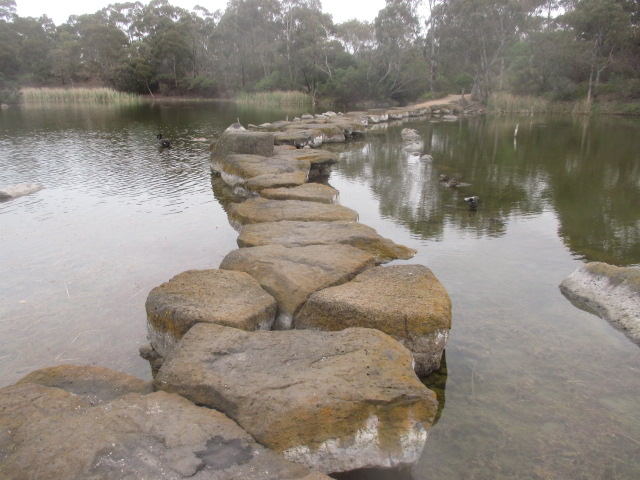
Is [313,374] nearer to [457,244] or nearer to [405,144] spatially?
[457,244]

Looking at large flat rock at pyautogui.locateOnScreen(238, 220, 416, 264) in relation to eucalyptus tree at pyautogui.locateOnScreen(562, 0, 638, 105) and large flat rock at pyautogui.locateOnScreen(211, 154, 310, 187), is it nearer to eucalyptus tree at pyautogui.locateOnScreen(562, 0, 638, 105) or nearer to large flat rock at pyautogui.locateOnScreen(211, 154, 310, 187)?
large flat rock at pyautogui.locateOnScreen(211, 154, 310, 187)

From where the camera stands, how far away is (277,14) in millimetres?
55969

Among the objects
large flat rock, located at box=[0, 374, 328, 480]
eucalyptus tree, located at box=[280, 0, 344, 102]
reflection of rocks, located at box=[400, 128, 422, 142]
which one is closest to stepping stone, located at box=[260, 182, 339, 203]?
large flat rock, located at box=[0, 374, 328, 480]

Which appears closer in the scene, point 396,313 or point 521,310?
point 396,313

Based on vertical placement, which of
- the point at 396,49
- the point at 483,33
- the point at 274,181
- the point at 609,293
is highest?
the point at 483,33

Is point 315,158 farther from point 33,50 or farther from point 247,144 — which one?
point 33,50

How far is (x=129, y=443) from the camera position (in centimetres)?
263

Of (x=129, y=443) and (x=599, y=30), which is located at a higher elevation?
(x=599, y=30)

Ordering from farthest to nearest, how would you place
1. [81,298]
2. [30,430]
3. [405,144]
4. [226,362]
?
[405,144]
[81,298]
[226,362]
[30,430]

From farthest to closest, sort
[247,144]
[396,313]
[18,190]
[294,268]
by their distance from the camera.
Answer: [247,144]
[18,190]
[294,268]
[396,313]

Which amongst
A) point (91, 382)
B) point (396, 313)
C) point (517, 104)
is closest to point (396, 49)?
point (517, 104)

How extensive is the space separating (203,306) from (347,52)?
52.1 meters

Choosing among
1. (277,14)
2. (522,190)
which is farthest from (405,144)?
(277,14)

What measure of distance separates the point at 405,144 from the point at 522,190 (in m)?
8.60
